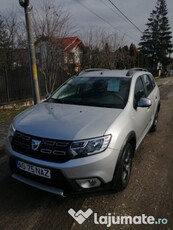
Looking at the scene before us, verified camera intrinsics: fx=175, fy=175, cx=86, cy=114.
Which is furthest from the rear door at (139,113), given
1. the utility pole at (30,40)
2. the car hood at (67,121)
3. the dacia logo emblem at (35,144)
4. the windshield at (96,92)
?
the utility pole at (30,40)

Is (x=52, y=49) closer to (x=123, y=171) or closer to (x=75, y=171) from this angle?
(x=123, y=171)

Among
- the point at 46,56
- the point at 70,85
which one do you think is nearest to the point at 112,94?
the point at 70,85

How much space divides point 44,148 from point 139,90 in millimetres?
2170

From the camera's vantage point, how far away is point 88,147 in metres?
1.96

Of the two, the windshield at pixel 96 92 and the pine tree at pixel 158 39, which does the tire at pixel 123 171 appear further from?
the pine tree at pixel 158 39

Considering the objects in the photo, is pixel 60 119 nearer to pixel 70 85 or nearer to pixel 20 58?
pixel 70 85

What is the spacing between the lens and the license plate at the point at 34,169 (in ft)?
6.52

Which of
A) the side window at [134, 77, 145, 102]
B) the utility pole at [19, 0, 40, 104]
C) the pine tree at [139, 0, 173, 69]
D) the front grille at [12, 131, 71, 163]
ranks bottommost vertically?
the front grille at [12, 131, 71, 163]

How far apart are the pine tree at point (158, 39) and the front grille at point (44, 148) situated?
43.0m

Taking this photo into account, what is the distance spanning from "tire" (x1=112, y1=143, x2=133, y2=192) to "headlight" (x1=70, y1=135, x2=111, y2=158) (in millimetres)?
372

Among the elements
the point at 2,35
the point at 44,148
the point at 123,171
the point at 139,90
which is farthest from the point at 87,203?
the point at 2,35

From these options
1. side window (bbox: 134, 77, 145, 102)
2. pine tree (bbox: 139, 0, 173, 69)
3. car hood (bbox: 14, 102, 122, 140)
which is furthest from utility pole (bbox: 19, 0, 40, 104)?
pine tree (bbox: 139, 0, 173, 69)

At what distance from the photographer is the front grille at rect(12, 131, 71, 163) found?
196 centimetres

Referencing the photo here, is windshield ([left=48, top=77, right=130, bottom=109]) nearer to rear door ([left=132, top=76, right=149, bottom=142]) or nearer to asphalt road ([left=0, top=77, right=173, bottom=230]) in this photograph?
rear door ([left=132, top=76, right=149, bottom=142])
